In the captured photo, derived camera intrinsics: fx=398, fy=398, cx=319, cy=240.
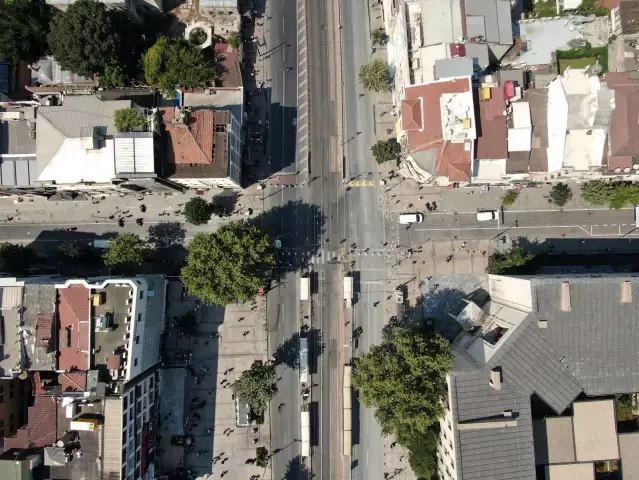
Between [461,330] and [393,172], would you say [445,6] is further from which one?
[461,330]

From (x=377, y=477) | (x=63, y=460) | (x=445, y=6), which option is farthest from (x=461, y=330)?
(x=63, y=460)

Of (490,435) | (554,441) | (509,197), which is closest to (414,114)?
(509,197)

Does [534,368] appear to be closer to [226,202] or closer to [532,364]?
[532,364]

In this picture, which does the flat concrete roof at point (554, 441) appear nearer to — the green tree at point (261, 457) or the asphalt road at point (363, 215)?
the asphalt road at point (363, 215)

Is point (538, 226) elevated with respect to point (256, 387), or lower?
elevated

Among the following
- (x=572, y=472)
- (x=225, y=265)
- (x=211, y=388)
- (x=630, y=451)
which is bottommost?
(x=572, y=472)

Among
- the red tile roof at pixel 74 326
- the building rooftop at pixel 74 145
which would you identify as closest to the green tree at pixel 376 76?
the building rooftop at pixel 74 145
